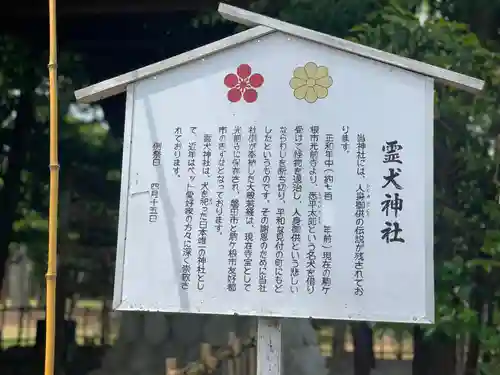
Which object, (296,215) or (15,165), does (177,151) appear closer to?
(296,215)

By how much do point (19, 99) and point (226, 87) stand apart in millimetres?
4257

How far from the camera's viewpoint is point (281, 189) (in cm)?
219

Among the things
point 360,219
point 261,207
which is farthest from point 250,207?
point 360,219

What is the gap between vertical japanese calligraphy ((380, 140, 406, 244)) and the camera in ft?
7.00

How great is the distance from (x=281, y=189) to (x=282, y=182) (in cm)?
2

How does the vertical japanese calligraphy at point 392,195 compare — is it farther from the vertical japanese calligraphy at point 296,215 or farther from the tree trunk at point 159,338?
the tree trunk at point 159,338

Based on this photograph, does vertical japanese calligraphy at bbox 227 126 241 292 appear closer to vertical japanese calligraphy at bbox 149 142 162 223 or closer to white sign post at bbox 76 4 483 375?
white sign post at bbox 76 4 483 375

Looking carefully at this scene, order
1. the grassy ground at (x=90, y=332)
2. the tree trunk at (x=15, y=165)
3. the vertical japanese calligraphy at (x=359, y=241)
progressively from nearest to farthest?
the vertical japanese calligraphy at (x=359, y=241) < the tree trunk at (x=15, y=165) < the grassy ground at (x=90, y=332)

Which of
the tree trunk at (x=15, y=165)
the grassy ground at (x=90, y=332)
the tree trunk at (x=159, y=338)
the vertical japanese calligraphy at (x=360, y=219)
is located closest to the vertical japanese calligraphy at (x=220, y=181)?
the vertical japanese calligraphy at (x=360, y=219)

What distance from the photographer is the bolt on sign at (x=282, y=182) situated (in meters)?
2.13

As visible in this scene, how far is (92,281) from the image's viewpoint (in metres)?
8.60

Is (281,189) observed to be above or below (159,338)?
above

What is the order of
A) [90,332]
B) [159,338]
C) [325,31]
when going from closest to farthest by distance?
[325,31] < [159,338] < [90,332]

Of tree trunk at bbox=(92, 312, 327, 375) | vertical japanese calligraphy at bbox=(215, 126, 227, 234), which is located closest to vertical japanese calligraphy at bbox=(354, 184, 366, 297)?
vertical japanese calligraphy at bbox=(215, 126, 227, 234)
